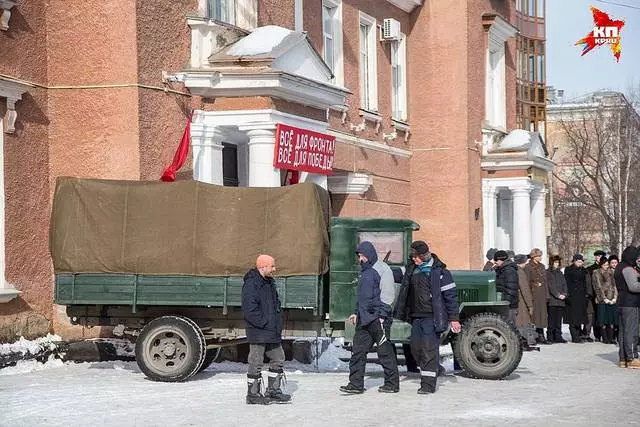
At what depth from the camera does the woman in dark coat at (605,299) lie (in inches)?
846

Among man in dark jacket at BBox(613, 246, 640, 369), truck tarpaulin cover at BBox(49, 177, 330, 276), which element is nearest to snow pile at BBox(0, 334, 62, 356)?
truck tarpaulin cover at BBox(49, 177, 330, 276)

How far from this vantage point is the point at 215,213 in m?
14.6

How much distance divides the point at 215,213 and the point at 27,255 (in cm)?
325

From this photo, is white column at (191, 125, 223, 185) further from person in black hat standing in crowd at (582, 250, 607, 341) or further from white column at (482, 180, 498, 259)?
white column at (482, 180, 498, 259)

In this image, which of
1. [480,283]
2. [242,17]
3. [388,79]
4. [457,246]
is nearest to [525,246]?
[457,246]

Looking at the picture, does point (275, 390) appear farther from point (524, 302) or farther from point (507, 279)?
point (524, 302)

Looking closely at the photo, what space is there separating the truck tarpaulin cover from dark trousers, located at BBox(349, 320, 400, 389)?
4.75 feet

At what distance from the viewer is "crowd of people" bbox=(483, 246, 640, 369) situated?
61.7 feet

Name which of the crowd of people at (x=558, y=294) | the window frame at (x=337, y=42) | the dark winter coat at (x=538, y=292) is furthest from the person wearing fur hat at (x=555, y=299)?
the window frame at (x=337, y=42)

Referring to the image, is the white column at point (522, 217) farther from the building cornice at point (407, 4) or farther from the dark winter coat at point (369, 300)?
the dark winter coat at point (369, 300)

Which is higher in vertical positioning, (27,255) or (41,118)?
(41,118)

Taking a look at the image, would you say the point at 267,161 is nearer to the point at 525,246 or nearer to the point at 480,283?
the point at 480,283

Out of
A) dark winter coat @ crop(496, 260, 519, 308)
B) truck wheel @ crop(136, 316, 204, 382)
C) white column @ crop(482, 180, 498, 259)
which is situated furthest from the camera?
white column @ crop(482, 180, 498, 259)

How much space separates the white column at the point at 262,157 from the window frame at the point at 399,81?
988 cm
